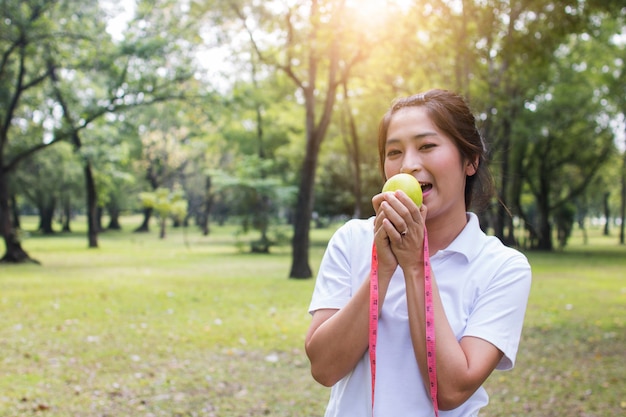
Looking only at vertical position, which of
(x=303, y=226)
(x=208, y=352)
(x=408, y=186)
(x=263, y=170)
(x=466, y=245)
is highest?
(x=263, y=170)

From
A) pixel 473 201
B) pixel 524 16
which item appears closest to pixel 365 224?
pixel 473 201

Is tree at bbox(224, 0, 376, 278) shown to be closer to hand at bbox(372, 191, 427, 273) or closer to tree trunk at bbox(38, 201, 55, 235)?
hand at bbox(372, 191, 427, 273)

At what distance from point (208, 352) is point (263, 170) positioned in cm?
2363

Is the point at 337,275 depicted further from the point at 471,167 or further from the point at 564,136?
the point at 564,136

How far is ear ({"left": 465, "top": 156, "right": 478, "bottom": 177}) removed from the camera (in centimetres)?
212

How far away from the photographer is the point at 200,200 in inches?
2360

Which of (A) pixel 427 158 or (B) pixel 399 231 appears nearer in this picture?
(B) pixel 399 231

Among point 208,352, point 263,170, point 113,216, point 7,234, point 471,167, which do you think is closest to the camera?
point 471,167

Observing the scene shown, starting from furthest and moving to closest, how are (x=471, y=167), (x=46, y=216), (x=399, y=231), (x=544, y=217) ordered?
(x=46, y=216), (x=544, y=217), (x=471, y=167), (x=399, y=231)

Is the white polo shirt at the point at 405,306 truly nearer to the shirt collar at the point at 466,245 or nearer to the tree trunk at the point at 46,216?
the shirt collar at the point at 466,245

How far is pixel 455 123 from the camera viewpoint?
6.51 ft

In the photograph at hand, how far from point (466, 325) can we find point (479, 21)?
932 cm

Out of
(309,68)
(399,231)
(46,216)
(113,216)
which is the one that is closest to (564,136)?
(309,68)

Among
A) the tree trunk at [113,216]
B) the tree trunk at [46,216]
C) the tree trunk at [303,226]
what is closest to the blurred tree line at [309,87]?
the tree trunk at [303,226]
